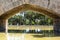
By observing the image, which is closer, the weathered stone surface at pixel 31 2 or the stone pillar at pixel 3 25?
the weathered stone surface at pixel 31 2

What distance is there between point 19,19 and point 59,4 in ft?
30.7

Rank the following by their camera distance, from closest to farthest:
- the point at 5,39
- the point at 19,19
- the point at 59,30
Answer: the point at 5,39
the point at 59,30
the point at 19,19

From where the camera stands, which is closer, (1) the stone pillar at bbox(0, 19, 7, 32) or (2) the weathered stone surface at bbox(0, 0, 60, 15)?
(2) the weathered stone surface at bbox(0, 0, 60, 15)

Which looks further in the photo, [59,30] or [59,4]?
[59,30]

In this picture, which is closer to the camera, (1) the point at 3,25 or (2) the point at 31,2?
(2) the point at 31,2

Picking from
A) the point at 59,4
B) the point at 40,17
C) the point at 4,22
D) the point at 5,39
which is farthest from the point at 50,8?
the point at 40,17

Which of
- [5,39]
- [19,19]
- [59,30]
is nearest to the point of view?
[5,39]

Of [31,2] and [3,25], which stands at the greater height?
[31,2]

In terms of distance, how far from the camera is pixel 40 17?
1881 cm

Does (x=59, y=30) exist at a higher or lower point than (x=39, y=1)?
lower

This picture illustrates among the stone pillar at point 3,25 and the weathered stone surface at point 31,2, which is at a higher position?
the weathered stone surface at point 31,2

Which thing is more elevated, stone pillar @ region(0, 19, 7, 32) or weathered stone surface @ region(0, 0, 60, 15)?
weathered stone surface @ region(0, 0, 60, 15)

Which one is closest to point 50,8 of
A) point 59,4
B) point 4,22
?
point 59,4

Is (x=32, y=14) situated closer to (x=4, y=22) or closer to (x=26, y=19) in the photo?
(x=26, y=19)
